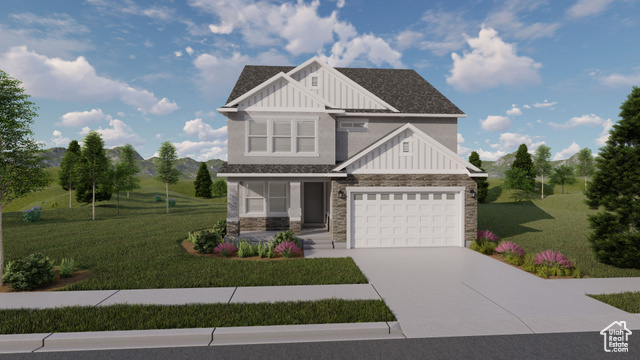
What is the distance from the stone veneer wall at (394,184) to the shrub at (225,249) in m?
4.41

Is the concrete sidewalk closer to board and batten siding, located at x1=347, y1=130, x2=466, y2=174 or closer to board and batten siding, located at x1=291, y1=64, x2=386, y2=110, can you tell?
board and batten siding, located at x1=347, y1=130, x2=466, y2=174

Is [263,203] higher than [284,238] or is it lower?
higher

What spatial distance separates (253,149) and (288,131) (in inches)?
76.8

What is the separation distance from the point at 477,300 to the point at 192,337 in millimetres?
6504

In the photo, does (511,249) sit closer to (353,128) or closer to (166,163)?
(353,128)

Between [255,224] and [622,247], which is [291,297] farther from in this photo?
[622,247]

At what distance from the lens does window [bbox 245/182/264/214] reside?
16219mm

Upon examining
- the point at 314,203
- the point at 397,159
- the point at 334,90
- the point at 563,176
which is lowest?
the point at 314,203

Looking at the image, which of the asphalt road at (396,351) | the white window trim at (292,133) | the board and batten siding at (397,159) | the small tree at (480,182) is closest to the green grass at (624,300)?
the asphalt road at (396,351)

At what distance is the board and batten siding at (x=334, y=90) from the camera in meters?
16.8

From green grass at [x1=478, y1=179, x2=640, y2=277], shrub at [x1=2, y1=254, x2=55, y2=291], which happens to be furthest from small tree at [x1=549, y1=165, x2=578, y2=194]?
shrub at [x1=2, y1=254, x2=55, y2=291]

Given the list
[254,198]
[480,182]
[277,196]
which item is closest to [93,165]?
[254,198]

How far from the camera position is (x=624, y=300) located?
7.57 meters

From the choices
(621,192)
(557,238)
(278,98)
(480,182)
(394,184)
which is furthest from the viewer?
(480,182)
